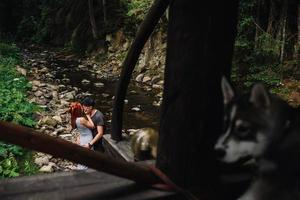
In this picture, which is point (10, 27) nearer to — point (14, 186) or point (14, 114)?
point (14, 114)

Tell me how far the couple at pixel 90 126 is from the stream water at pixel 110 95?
3.01 metres

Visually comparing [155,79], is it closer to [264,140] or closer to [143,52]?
[143,52]

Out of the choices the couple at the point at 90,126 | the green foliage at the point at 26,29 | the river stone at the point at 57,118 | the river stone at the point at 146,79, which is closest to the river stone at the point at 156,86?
the river stone at the point at 146,79

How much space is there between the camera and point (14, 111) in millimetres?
11430

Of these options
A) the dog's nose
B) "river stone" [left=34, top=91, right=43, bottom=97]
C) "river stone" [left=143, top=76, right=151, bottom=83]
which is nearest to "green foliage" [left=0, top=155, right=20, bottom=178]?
the dog's nose

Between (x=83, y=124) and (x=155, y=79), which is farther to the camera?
(x=155, y=79)

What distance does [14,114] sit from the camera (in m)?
11.1

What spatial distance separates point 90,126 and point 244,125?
5.27 m

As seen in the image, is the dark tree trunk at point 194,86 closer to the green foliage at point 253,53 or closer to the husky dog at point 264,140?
the husky dog at point 264,140

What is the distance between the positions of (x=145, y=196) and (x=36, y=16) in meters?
34.4

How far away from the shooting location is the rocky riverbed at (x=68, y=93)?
36.3 feet

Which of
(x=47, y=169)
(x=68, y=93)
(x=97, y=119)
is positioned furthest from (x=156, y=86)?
(x=97, y=119)

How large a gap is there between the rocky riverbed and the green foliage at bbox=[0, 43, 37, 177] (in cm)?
24

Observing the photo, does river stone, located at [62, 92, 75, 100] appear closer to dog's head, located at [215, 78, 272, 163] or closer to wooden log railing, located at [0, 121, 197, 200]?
wooden log railing, located at [0, 121, 197, 200]
